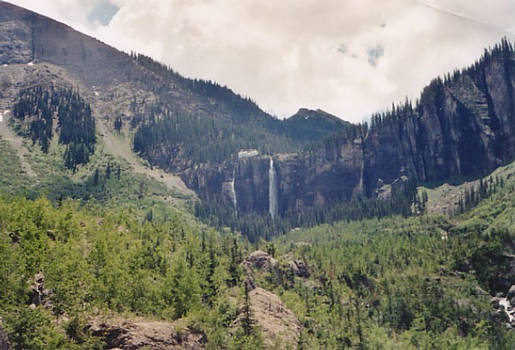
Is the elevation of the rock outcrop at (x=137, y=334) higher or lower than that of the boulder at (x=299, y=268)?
higher

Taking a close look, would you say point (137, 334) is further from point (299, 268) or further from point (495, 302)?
point (495, 302)

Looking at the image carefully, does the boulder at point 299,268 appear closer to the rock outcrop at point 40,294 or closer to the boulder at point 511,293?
the boulder at point 511,293

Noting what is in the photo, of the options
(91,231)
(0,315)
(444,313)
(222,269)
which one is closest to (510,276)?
(444,313)

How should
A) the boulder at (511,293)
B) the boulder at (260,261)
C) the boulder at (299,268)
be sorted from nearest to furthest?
the boulder at (260,261) < the boulder at (511,293) < the boulder at (299,268)

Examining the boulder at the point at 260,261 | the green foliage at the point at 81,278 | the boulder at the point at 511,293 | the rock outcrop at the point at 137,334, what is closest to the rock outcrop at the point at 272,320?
the green foliage at the point at 81,278

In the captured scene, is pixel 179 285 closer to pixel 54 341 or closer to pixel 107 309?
pixel 107 309

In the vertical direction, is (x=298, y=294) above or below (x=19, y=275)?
below

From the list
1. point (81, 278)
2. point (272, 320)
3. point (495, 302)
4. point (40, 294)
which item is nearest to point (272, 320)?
point (272, 320)

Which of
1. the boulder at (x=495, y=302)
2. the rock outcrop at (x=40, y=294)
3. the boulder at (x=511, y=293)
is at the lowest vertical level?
the boulder at (x=495, y=302)

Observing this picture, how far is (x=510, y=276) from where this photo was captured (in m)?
192

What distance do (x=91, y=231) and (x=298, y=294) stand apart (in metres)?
66.9

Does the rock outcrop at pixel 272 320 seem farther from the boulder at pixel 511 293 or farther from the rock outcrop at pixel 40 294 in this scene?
the boulder at pixel 511 293

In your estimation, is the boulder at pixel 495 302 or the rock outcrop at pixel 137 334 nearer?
the rock outcrop at pixel 137 334

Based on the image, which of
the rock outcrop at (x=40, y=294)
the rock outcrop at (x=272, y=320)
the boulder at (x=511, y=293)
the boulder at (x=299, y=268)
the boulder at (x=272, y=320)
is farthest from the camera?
the boulder at (x=299, y=268)
